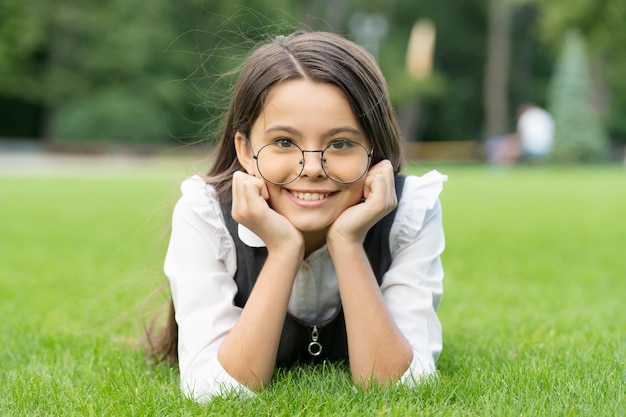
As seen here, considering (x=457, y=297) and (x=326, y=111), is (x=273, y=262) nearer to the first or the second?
(x=326, y=111)

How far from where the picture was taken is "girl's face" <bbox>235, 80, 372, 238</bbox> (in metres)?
2.82

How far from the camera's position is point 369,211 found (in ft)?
9.23

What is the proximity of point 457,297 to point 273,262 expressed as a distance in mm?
2670

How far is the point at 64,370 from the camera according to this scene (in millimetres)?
3305

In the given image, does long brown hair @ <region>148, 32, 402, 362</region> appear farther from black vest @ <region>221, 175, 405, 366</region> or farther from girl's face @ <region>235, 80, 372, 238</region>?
black vest @ <region>221, 175, 405, 366</region>

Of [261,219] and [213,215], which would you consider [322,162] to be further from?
[213,215]

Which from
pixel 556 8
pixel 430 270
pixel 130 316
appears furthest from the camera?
pixel 556 8

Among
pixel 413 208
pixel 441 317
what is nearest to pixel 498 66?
pixel 441 317

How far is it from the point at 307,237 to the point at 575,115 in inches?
1284

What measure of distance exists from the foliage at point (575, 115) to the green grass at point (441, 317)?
24.1m

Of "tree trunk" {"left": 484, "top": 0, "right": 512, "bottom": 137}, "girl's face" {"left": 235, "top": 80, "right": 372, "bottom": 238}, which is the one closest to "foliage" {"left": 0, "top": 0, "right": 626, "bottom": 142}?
"tree trunk" {"left": 484, "top": 0, "right": 512, "bottom": 137}

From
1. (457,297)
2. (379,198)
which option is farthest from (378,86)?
(457,297)

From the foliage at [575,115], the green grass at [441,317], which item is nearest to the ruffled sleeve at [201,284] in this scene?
the green grass at [441,317]

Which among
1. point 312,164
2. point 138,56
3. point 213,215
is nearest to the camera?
point 312,164
